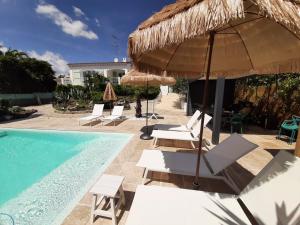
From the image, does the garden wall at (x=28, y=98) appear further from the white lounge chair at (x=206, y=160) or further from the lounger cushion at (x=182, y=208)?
the lounger cushion at (x=182, y=208)

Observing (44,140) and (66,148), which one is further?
(44,140)

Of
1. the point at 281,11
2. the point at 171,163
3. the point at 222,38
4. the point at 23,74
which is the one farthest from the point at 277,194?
the point at 23,74

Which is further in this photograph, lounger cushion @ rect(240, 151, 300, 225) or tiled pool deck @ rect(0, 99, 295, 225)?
tiled pool deck @ rect(0, 99, 295, 225)

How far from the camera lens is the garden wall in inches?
778

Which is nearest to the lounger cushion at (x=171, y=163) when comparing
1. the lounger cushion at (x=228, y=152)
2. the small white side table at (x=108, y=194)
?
the lounger cushion at (x=228, y=152)

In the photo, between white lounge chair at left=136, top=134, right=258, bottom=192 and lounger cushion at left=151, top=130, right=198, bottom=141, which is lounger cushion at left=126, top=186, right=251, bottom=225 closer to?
white lounge chair at left=136, top=134, right=258, bottom=192

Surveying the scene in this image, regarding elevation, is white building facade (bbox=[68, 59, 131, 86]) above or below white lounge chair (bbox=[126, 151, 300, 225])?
above

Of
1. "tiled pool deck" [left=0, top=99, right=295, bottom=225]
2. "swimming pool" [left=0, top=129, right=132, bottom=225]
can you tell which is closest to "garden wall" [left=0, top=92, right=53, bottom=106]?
"swimming pool" [left=0, top=129, right=132, bottom=225]

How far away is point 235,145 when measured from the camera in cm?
349

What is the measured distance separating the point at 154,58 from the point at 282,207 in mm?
2900

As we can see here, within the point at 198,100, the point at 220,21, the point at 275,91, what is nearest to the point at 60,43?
the point at 198,100

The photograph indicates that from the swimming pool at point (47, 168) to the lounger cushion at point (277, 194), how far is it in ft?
9.59

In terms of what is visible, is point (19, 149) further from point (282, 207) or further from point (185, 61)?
point (282, 207)

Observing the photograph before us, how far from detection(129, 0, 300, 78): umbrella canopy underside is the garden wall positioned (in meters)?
20.7
